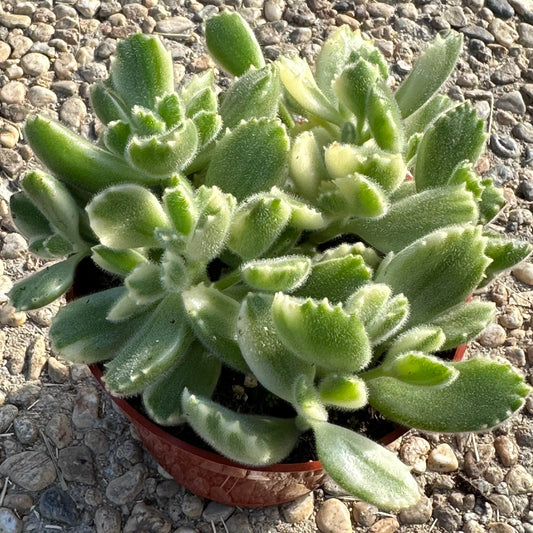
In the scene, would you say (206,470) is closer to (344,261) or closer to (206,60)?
(344,261)

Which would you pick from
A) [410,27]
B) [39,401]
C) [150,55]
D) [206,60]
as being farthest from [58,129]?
[410,27]

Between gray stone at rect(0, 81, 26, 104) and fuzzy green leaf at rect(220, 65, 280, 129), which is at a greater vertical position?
fuzzy green leaf at rect(220, 65, 280, 129)

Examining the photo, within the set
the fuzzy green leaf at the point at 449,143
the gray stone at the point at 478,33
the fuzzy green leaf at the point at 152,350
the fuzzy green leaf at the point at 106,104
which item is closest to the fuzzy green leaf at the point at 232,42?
the fuzzy green leaf at the point at 106,104

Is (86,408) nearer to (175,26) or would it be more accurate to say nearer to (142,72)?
(142,72)

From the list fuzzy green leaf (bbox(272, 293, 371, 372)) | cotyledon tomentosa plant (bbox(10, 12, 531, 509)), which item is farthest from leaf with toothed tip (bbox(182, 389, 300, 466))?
fuzzy green leaf (bbox(272, 293, 371, 372))

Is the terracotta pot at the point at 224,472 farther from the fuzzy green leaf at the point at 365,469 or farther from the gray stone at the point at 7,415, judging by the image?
the gray stone at the point at 7,415

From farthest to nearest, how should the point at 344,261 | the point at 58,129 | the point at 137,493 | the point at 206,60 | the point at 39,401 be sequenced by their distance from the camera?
the point at 206,60
the point at 39,401
the point at 137,493
the point at 58,129
the point at 344,261

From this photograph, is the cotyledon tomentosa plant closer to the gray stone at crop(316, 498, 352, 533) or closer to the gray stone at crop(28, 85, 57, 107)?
the gray stone at crop(316, 498, 352, 533)
